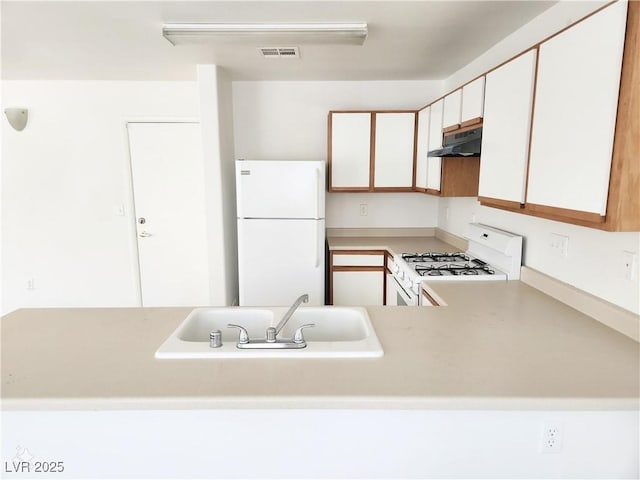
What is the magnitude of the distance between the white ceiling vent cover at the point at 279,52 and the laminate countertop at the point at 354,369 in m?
1.87

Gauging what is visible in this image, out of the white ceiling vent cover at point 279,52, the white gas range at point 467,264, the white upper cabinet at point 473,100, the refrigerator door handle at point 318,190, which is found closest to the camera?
the white upper cabinet at point 473,100

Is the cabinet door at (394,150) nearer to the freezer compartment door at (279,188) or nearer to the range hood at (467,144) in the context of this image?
the freezer compartment door at (279,188)

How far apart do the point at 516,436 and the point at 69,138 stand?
4101 mm

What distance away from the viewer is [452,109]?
94.2 inches

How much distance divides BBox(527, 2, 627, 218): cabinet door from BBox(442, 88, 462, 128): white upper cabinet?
0.80m

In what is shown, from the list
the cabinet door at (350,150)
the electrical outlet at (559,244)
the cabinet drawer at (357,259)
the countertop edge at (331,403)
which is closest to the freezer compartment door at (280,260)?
the cabinet drawer at (357,259)

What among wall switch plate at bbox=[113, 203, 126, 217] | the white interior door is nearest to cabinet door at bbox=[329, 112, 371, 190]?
the white interior door

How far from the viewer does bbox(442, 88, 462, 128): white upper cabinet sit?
2275mm

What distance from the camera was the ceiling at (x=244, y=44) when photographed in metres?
1.87

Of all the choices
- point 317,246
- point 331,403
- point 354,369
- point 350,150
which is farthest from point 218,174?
point 331,403

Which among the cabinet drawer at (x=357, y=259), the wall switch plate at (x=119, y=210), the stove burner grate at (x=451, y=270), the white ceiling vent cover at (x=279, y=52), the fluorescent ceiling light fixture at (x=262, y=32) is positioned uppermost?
the white ceiling vent cover at (x=279, y=52)

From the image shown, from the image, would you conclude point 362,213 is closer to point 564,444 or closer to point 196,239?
point 196,239

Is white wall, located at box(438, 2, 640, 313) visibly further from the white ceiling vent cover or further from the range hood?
the white ceiling vent cover

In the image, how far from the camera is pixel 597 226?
1.22 metres
